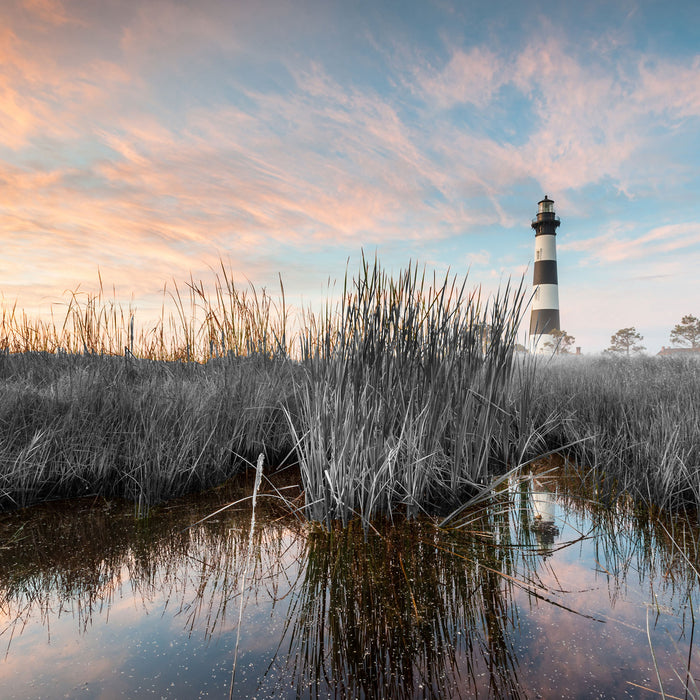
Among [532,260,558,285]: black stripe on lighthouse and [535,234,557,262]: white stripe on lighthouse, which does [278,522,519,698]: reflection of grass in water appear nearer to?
[532,260,558,285]: black stripe on lighthouse

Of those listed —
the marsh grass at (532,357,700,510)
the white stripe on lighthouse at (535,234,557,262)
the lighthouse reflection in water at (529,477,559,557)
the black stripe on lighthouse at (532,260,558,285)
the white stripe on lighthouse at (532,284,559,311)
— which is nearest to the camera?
the lighthouse reflection in water at (529,477,559,557)

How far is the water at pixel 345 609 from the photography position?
1114 mm

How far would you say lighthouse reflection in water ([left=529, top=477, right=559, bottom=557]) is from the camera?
192 centimetres

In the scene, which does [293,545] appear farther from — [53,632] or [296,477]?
[296,477]

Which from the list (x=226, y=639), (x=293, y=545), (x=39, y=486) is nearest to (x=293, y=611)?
(x=226, y=639)

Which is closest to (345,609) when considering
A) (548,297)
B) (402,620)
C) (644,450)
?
(402,620)

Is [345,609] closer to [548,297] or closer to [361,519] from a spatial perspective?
[361,519]

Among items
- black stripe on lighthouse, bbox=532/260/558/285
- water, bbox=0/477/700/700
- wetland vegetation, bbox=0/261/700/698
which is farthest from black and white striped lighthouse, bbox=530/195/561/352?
water, bbox=0/477/700/700

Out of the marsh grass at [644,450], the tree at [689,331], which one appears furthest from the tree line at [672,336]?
the marsh grass at [644,450]

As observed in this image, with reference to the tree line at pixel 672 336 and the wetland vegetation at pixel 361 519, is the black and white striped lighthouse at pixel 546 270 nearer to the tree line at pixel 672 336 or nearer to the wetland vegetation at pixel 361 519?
the tree line at pixel 672 336

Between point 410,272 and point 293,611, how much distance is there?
5.79 feet

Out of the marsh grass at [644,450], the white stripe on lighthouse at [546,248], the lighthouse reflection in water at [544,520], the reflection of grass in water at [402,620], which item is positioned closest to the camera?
the reflection of grass in water at [402,620]

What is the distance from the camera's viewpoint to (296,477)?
2.91m

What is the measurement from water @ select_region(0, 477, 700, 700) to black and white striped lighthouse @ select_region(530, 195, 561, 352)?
21897 millimetres
